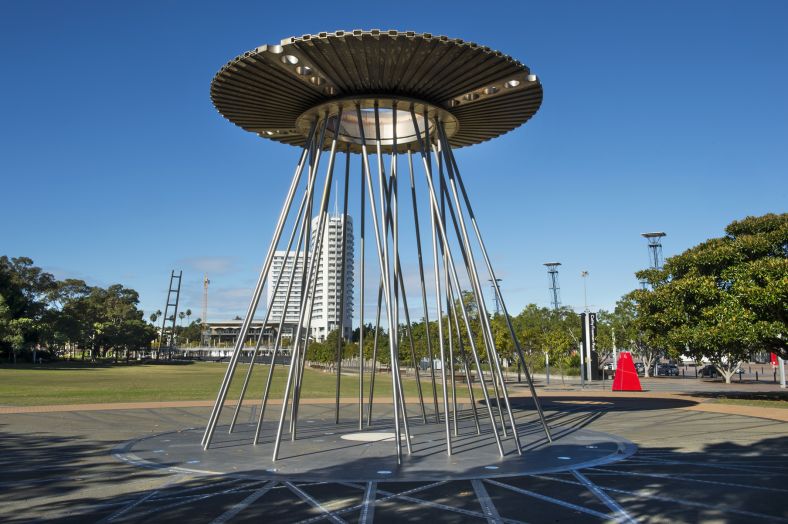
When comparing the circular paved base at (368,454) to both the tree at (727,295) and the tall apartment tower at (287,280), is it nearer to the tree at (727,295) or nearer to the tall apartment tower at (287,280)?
the tall apartment tower at (287,280)

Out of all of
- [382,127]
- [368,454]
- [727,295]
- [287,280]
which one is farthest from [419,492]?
[287,280]

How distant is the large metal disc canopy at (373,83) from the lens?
32.4 ft

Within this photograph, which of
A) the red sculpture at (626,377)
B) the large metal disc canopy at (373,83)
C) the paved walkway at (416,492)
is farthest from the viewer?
the red sculpture at (626,377)

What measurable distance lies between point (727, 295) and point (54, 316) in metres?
65.4

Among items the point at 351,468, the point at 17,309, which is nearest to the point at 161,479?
the point at 351,468

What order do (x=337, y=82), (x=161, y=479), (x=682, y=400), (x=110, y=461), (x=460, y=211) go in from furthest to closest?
(x=682, y=400) → (x=460, y=211) → (x=337, y=82) → (x=110, y=461) → (x=161, y=479)

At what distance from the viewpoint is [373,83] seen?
1150cm

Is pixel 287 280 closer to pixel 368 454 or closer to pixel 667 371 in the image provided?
pixel 667 371

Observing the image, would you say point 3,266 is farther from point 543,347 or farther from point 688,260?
point 688,260

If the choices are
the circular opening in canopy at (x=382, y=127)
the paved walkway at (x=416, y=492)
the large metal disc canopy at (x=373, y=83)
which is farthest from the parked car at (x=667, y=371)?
the circular opening in canopy at (x=382, y=127)

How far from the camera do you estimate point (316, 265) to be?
43.6 ft

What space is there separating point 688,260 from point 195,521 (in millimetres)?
23473

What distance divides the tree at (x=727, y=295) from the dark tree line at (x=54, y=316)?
5575 centimetres

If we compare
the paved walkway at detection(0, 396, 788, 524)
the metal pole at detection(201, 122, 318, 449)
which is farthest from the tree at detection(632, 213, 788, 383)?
the metal pole at detection(201, 122, 318, 449)
